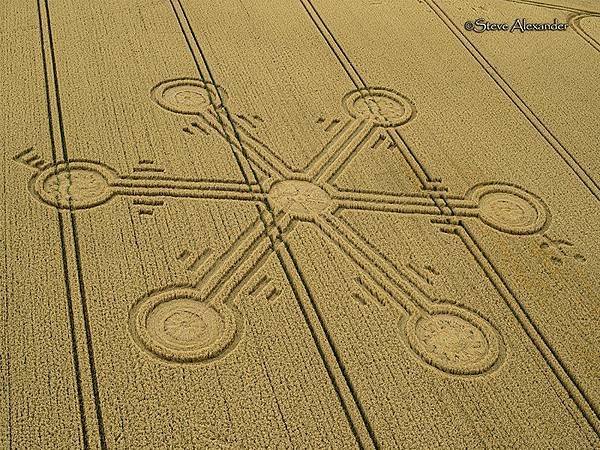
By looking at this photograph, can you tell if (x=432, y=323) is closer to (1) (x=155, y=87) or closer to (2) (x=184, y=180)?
(2) (x=184, y=180)

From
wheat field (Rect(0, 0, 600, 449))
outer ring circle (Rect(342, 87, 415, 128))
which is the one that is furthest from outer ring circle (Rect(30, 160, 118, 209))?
outer ring circle (Rect(342, 87, 415, 128))

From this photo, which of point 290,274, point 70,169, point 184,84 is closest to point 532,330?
point 290,274

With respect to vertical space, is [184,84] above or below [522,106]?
above

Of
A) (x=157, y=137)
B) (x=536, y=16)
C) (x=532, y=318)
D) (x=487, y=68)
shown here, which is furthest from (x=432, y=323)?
(x=536, y=16)

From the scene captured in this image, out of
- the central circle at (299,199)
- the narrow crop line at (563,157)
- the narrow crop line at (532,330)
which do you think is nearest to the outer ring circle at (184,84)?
the central circle at (299,199)

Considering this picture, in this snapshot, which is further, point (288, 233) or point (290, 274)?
point (288, 233)

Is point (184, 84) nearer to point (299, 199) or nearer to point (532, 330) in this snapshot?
point (299, 199)

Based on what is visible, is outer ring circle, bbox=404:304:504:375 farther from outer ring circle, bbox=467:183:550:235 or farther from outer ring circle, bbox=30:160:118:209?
outer ring circle, bbox=30:160:118:209
